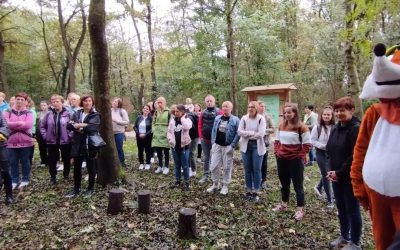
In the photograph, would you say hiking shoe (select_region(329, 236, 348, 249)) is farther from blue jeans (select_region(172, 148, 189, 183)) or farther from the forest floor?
blue jeans (select_region(172, 148, 189, 183))

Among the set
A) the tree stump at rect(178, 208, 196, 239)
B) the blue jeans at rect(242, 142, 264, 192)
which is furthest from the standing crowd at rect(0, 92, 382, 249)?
the tree stump at rect(178, 208, 196, 239)

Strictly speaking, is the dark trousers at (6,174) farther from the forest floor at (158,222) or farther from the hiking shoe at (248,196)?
the hiking shoe at (248,196)

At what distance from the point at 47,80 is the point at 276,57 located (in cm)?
2469

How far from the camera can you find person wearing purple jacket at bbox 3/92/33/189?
693 cm

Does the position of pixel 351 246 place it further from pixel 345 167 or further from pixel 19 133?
pixel 19 133

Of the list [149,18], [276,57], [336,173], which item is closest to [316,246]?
[336,173]

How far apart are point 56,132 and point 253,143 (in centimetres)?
421

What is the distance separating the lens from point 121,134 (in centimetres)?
918

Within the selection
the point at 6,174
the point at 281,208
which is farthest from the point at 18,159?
the point at 281,208

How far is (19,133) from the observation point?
707 centimetres

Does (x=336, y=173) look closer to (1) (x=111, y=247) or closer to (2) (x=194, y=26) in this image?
(1) (x=111, y=247)

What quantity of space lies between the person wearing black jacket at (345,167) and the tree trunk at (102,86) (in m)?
4.51

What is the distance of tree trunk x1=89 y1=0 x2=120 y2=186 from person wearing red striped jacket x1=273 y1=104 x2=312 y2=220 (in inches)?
139

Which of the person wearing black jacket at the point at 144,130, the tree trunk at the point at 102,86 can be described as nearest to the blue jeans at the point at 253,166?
the tree trunk at the point at 102,86
